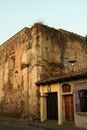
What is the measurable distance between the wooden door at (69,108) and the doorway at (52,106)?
1.10 m

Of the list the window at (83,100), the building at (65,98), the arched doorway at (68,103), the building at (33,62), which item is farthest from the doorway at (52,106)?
the window at (83,100)

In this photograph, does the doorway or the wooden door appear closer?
the wooden door

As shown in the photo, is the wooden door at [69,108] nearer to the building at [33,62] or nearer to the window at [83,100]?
the window at [83,100]

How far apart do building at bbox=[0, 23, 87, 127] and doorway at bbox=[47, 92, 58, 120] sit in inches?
32.3

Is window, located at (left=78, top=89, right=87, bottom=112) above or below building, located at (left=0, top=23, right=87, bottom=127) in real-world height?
below

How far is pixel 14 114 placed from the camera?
1892 centimetres

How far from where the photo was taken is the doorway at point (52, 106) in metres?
15.1

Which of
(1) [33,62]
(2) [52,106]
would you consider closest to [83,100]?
(2) [52,106]

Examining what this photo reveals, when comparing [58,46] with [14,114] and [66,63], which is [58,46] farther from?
[14,114]

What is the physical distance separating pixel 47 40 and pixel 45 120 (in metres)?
6.73

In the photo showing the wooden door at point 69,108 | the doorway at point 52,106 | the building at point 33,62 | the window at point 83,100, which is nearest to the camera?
the window at point 83,100

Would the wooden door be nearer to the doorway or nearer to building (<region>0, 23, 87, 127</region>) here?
the doorway

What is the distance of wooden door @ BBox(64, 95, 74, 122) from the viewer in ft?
45.1

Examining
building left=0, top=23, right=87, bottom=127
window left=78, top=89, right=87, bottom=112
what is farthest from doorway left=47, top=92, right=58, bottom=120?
window left=78, top=89, right=87, bottom=112
